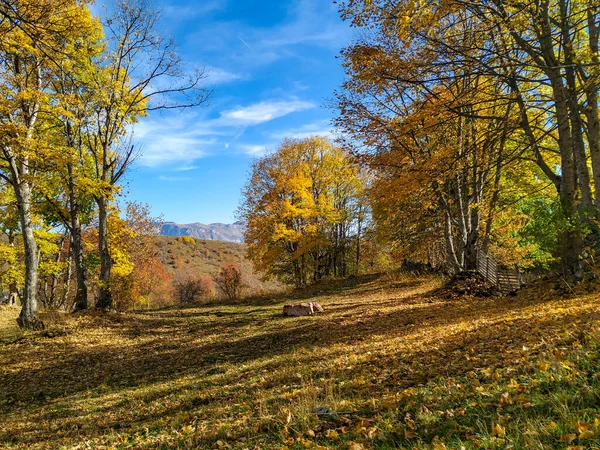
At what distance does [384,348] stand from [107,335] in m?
9.48

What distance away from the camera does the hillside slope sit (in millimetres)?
2793

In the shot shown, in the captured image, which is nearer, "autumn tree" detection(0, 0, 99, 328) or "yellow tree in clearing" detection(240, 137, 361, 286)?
"autumn tree" detection(0, 0, 99, 328)

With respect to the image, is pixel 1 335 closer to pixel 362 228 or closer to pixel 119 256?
pixel 119 256

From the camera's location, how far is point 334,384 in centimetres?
459

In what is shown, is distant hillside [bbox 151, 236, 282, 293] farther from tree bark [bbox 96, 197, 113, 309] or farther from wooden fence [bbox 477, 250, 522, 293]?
tree bark [bbox 96, 197, 113, 309]

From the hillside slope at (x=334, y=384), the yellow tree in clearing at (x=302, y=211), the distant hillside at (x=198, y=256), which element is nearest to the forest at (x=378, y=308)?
the hillside slope at (x=334, y=384)

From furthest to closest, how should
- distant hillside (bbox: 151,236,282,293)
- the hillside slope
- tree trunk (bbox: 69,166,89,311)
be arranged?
distant hillside (bbox: 151,236,282,293) → tree trunk (bbox: 69,166,89,311) → the hillside slope

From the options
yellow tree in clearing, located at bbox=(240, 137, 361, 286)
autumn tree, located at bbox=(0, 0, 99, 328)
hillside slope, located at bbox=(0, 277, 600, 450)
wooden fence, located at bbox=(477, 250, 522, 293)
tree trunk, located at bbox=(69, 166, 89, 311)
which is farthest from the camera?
yellow tree in clearing, located at bbox=(240, 137, 361, 286)

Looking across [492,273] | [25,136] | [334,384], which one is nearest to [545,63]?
[334,384]

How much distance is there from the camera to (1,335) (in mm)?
10633

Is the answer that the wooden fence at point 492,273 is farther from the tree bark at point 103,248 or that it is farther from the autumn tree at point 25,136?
the autumn tree at point 25,136

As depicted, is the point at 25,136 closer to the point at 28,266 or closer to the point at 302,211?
the point at 28,266

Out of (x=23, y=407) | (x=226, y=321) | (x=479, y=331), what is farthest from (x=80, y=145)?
(x=479, y=331)

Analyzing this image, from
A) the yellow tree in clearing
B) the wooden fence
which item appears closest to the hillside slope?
the wooden fence
